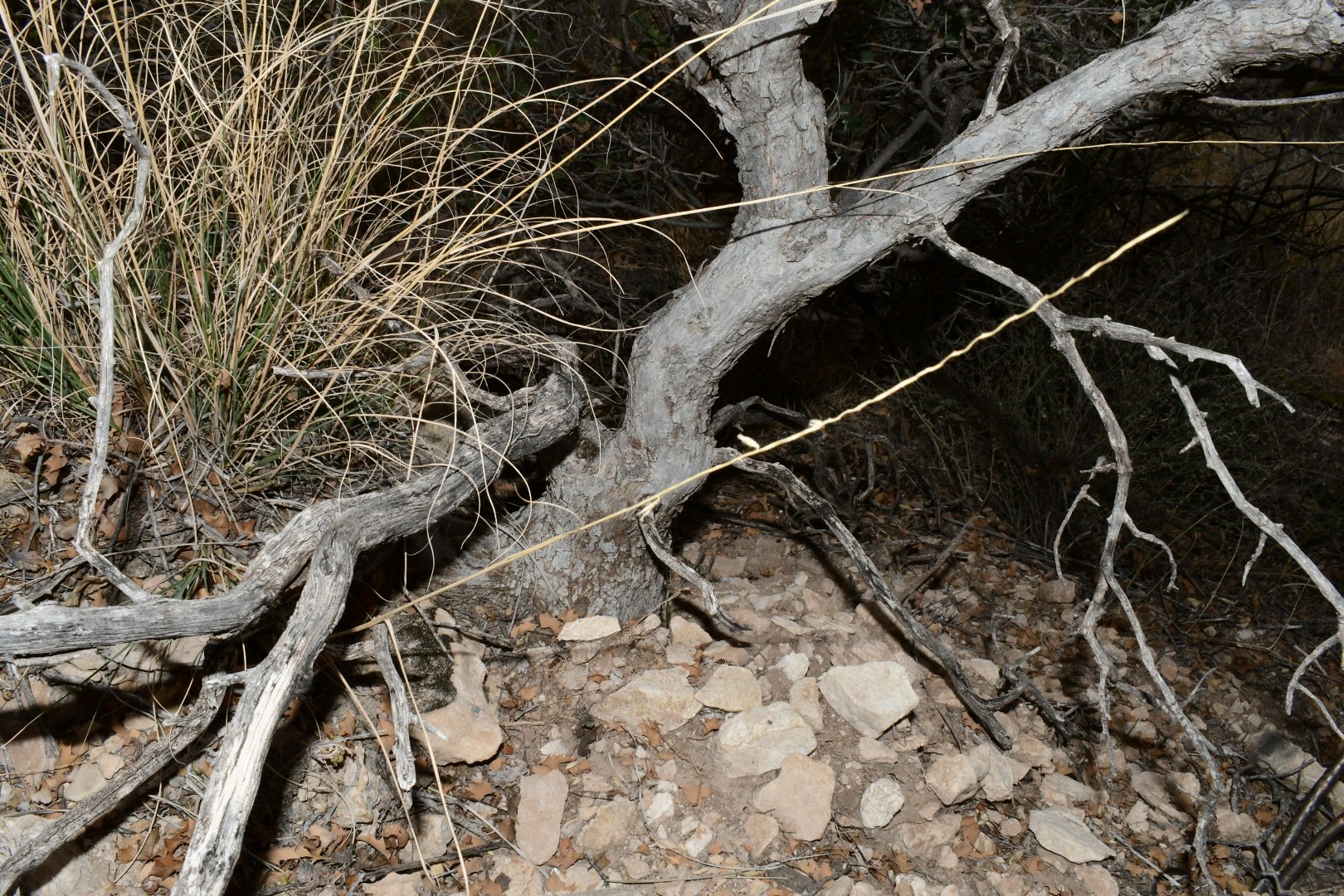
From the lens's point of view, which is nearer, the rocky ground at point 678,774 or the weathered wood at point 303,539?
the weathered wood at point 303,539

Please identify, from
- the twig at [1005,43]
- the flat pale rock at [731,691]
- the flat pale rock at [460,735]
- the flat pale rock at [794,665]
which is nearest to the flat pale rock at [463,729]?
the flat pale rock at [460,735]

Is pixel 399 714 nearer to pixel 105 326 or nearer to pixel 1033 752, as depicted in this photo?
pixel 105 326

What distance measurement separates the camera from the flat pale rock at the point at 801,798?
2.10 meters

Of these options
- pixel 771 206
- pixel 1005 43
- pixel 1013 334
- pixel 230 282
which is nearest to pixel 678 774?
pixel 771 206

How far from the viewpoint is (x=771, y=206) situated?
86.2 inches

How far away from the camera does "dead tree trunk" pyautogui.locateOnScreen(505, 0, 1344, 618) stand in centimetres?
179

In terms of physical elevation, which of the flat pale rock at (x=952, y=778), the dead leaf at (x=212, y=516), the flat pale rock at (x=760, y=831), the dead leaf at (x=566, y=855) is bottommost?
the flat pale rock at (x=952, y=778)

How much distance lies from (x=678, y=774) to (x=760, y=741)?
0.21m

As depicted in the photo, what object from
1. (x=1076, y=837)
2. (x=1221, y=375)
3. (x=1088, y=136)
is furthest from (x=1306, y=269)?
(x=1076, y=837)

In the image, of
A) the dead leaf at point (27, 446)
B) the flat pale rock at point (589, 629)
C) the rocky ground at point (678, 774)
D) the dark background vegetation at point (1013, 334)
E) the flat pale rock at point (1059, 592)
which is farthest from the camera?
the dark background vegetation at point (1013, 334)

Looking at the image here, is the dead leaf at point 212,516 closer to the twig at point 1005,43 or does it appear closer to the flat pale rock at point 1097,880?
the twig at point 1005,43

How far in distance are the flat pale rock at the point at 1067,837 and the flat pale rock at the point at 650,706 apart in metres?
0.85

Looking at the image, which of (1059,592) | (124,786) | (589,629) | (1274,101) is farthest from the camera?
(1059,592)

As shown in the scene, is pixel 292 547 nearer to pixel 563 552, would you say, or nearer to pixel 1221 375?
pixel 563 552
